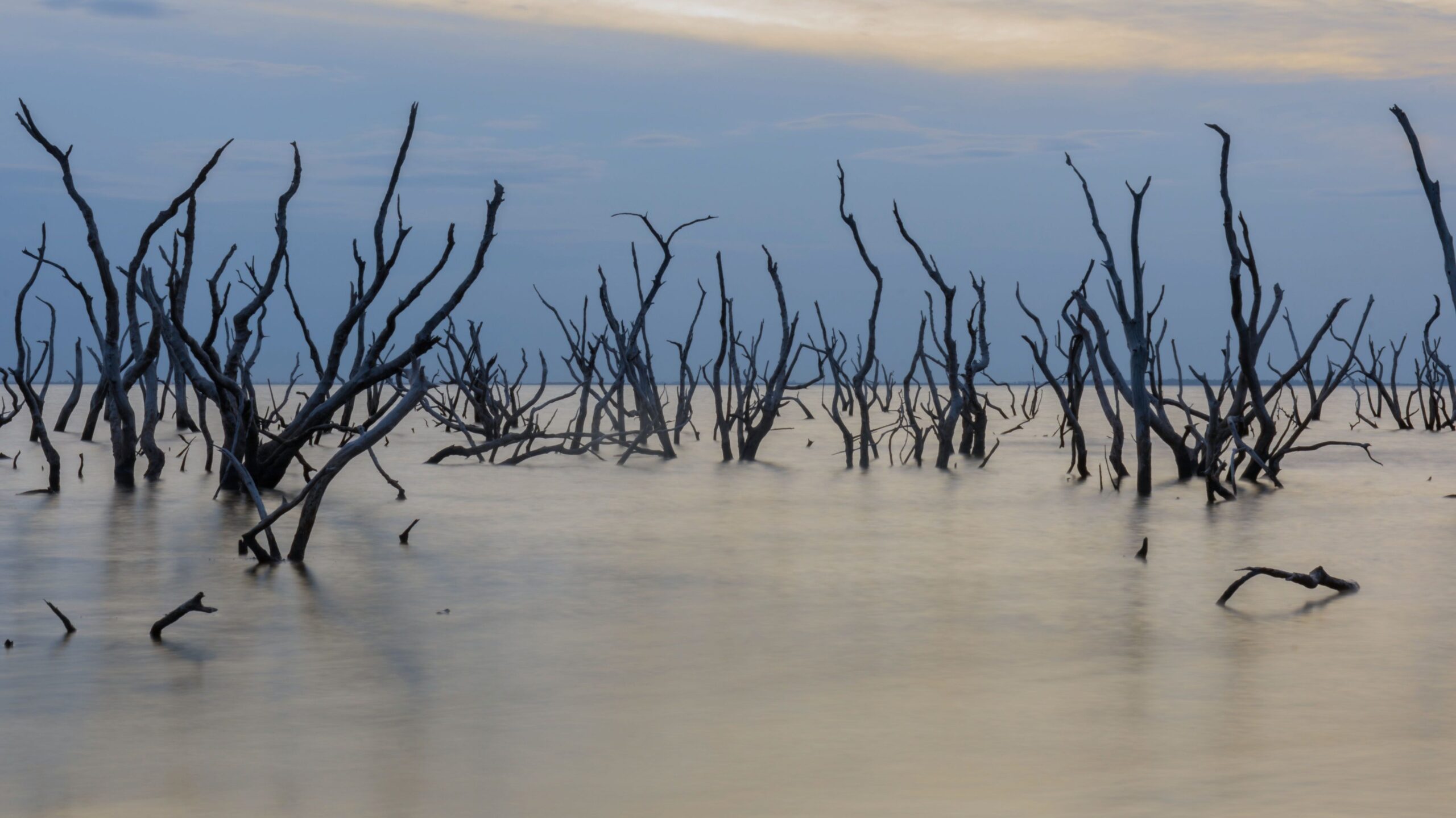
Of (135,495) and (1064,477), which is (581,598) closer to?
(135,495)

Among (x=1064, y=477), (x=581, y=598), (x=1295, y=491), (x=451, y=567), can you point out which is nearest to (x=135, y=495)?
(x=451, y=567)

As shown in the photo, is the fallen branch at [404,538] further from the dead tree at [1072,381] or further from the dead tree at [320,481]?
the dead tree at [1072,381]

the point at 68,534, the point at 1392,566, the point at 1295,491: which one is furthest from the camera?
the point at 1295,491

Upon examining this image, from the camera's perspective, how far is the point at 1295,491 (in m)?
10.0

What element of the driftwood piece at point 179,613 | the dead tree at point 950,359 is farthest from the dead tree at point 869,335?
the driftwood piece at point 179,613

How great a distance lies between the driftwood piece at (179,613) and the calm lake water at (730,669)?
0.28 ft

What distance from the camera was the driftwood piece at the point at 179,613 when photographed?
13.4 ft

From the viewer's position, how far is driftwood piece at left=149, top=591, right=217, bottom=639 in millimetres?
4078

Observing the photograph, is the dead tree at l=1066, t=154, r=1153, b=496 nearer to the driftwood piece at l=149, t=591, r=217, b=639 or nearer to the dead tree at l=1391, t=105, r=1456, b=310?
the dead tree at l=1391, t=105, r=1456, b=310

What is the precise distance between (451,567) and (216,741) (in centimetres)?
321

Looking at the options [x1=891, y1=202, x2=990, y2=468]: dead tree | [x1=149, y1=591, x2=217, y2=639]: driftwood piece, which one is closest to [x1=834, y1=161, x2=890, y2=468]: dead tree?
[x1=891, y1=202, x2=990, y2=468]: dead tree

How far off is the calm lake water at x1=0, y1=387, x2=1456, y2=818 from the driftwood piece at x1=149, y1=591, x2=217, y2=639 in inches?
3.3

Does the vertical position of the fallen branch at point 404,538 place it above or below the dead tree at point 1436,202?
below

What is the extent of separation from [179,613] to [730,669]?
68.2 inches
